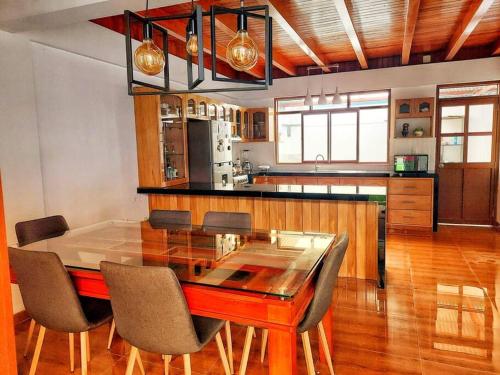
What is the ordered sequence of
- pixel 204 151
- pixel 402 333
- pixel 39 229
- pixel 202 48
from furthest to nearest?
pixel 204 151 → pixel 39 229 → pixel 402 333 → pixel 202 48

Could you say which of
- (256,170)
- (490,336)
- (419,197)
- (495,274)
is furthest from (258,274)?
(256,170)

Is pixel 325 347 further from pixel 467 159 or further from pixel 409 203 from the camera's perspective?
pixel 467 159

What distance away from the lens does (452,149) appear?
6.05 meters

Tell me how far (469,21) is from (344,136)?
9.95ft

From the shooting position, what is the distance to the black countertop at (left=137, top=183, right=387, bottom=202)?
11.5ft

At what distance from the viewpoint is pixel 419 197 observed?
568 cm

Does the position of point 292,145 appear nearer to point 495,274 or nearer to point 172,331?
point 495,274

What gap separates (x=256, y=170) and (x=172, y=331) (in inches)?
216

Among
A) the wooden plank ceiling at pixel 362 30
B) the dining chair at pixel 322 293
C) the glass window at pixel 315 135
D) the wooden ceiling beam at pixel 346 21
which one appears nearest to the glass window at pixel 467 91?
the wooden plank ceiling at pixel 362 30

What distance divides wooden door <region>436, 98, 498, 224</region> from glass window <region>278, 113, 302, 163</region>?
2402 mm

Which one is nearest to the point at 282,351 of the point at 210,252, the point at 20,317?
the point at 210,252

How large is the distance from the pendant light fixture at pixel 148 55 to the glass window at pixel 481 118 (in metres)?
5.56

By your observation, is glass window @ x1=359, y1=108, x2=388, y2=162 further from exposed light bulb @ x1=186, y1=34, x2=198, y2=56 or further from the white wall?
the white wall

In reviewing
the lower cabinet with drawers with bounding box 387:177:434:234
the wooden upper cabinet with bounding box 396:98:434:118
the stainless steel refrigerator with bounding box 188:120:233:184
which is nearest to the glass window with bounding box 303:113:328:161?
the wooden upper cabinet with bounding box 396:98:434:118
